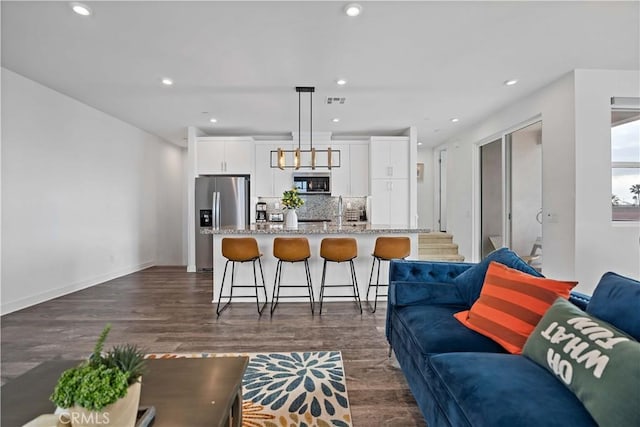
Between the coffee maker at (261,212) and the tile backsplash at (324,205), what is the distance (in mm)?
165

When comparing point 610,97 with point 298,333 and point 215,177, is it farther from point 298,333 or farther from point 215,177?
point 215,177

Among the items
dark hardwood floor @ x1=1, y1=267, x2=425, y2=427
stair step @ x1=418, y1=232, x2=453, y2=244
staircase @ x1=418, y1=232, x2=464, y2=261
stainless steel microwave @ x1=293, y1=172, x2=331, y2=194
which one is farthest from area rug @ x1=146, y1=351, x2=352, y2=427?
stair step @ x1=418, y1=232, x2=453, y2=244

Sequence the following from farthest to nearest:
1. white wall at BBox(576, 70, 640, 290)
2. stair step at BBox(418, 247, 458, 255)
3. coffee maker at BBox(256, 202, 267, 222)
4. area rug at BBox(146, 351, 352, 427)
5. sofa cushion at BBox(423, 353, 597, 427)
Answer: coffee maker at BBox(256, 202, 267, 222), stair step at BBox(418, 247, 458, 255), white wall at BBox(576, 70, 640, 290), area rug at BBox(146, 351, 352, 427), sofa cushion at BBox(423, 353, 597, 427)

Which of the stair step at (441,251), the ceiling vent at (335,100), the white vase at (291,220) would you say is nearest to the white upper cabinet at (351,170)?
the stair step at (441,251)

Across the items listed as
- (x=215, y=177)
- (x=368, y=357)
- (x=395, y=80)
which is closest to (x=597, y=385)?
(x=368, y=357)

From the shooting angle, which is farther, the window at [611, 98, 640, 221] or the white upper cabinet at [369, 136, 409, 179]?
the white upper cabinet at [369, 136, 409, 179]

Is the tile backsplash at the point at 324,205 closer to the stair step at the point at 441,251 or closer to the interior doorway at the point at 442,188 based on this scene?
the stair step at the point at 441,251

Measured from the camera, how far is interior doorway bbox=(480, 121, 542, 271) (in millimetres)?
4641

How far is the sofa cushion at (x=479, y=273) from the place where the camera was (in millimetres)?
1984

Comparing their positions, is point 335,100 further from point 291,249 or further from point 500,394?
point 500,394

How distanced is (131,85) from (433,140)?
5842mm

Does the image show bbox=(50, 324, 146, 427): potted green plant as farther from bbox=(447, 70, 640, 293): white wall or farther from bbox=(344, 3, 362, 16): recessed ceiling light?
bbox=(447, 70, 640, 293): white wall

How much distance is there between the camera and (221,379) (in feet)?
4.37

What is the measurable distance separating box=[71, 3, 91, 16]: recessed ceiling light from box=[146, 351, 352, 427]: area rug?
268 cm
